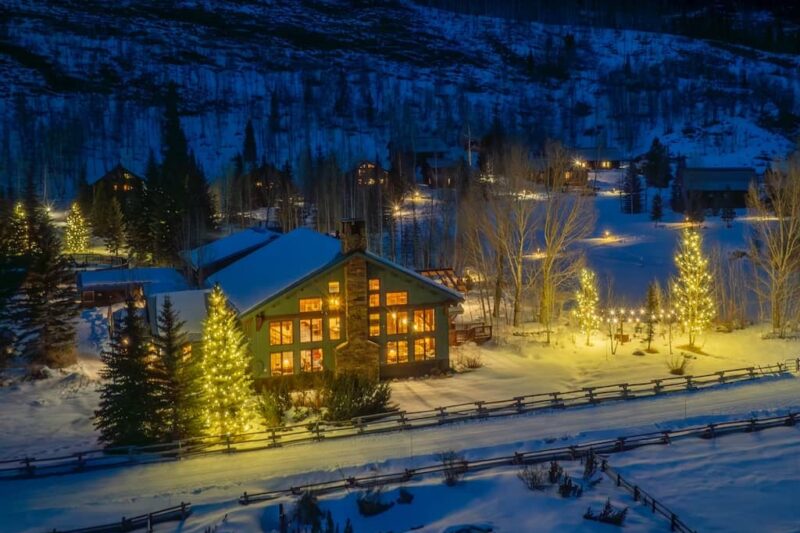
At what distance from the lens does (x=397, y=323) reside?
30844 mm

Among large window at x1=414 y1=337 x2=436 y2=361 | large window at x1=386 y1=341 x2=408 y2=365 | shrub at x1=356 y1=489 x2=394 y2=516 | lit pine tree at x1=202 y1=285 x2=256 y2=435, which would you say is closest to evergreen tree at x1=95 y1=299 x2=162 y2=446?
lit pine tree at x1=202 y1=285 x2=256 y2=435

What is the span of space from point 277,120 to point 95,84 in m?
41.7

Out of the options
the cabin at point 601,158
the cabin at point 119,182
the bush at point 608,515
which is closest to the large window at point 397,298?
the bush at point 608,515

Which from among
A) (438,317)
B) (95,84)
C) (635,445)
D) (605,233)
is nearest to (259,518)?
(635,445)

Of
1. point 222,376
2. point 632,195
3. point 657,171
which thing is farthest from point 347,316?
point 657,171

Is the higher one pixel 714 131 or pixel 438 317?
pixel 714 131

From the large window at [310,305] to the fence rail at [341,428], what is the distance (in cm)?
674

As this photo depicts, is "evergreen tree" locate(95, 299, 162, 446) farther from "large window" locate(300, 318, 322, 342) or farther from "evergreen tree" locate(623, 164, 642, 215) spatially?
"evergreen tree" locate(623, 164, 642, 215)

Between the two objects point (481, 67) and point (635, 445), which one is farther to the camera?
point (481, 67)

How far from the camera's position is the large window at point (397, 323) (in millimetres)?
30688

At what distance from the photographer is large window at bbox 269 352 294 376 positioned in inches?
1134

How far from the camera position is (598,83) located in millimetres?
160875

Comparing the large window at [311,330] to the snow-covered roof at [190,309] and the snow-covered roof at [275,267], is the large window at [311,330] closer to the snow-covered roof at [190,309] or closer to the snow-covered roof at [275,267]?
the snow-covered roof at [275,267]

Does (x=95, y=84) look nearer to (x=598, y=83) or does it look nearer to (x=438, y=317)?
(x=598, y=83)
